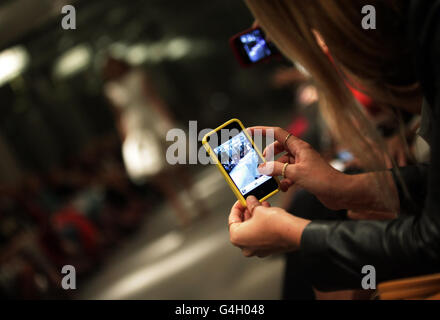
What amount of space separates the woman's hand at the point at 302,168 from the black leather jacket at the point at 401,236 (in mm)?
90

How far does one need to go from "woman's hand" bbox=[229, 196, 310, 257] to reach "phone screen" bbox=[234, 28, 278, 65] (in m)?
0.36

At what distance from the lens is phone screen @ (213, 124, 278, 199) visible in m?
0.77

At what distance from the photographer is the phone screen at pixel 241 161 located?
0.77 m

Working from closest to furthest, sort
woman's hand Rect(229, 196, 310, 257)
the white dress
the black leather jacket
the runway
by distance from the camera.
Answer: the black leather jacket, woman's hand Rect(229, 196, 310, 257), the runway, the white dress

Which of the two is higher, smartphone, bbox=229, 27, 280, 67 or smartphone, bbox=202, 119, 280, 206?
smartphone, bbox=229, 27, 280, 67

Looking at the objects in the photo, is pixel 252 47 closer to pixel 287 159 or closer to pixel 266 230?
pixel 287 159

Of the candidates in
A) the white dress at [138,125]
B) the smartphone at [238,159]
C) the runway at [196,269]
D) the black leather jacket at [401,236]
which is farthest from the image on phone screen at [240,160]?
the white dress at [138,125]

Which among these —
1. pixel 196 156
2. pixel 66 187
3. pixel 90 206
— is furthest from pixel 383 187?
pixel 66 187

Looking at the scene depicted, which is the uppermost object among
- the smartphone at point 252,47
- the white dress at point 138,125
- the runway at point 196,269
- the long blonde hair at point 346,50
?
the white dress at point 138,125

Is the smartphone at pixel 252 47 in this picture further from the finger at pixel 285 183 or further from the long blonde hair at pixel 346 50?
the finger at pixel 285 183

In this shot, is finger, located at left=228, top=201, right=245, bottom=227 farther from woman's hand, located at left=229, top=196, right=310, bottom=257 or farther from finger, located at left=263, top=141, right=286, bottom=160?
finger, located at left=263, top=141, right=286, bottom=160

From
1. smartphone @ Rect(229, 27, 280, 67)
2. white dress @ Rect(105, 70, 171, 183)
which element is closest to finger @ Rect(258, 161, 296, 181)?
smartphone @ Rect(229, 27, 280, 67)
